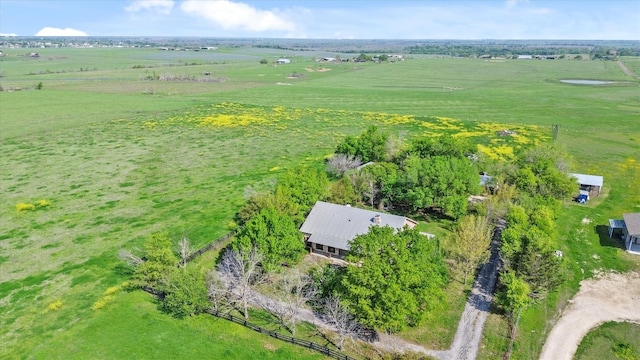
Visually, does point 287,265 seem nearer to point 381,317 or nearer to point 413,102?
point 381,317

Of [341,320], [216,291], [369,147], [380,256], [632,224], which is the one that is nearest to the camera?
[341,320]

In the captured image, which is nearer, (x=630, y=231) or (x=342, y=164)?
(x=630, y=231)

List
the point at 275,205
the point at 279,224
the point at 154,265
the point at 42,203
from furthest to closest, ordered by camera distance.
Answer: the point at 42,203
the point at 275,205
the point at 279,224
the point at 154,265

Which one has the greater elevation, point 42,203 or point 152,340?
point 42,203

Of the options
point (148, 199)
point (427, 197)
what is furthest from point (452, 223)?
point (148, 199)

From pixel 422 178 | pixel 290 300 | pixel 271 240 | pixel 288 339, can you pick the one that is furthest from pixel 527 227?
pixel 288 339

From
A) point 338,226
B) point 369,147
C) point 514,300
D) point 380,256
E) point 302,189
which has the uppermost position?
point 369,147

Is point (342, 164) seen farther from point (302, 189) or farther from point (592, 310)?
point (592, 310)
